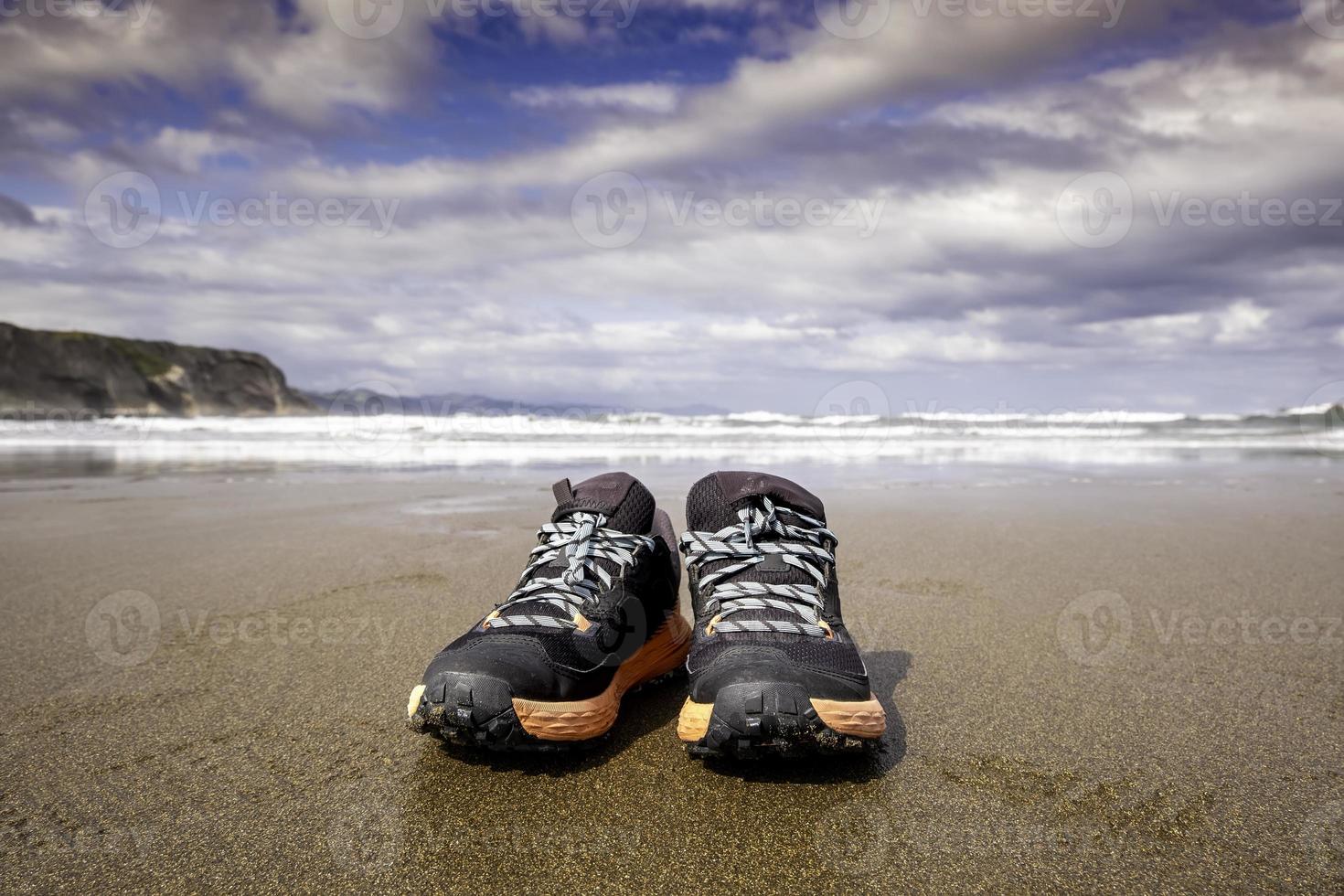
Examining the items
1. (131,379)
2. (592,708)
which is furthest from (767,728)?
(131,379)

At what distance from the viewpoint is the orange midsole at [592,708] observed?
62.6 inches

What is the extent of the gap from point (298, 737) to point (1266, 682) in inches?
100

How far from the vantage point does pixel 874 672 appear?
7.34 ft

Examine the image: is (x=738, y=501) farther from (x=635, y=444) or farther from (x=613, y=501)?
(x=635, y=444)

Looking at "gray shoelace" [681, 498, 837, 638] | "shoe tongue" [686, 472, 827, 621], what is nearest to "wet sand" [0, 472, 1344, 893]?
"gray shoelace" [681, 498, 837, 638]

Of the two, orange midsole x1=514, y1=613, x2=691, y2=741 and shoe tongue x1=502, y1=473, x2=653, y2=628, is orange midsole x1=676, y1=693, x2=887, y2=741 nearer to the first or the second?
orange midsole x1=514, y1=613, x2=691, y2=741

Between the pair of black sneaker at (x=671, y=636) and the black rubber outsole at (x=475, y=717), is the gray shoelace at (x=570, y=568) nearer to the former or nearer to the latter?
the pair of black sneaker at (x=671, y=636)

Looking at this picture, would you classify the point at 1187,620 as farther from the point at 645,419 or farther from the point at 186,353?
the point at 186,353

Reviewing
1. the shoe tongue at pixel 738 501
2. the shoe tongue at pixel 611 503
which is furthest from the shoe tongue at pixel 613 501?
the shoe tongue at pixel 738 501

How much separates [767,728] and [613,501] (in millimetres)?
882

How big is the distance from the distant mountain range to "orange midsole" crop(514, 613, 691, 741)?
27520mm

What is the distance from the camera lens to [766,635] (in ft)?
5.96

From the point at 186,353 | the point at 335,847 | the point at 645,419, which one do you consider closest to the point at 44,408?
the point at 186,353

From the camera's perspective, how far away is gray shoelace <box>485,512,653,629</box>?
189 centimetres
